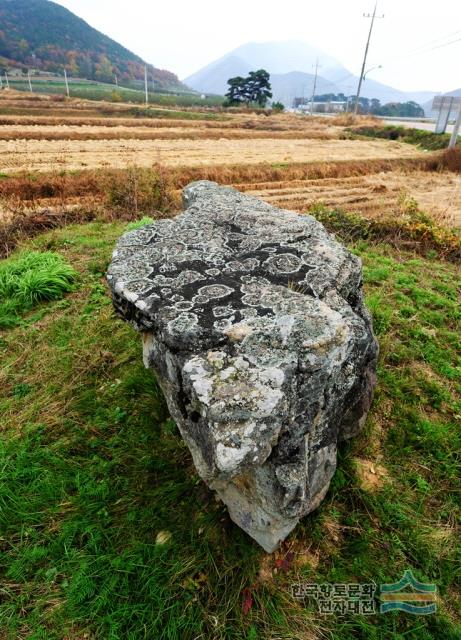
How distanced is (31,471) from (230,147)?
2211cm

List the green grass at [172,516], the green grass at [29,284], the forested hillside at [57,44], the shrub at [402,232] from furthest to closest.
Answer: the forested hillside at [57,44] < the shrub at [402,232] < the green grass at [29,284] < the green grass at [172,516]

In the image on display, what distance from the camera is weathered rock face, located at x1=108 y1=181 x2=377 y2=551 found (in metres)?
2.14

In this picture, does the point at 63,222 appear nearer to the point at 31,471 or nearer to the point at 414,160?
the point at 31,471

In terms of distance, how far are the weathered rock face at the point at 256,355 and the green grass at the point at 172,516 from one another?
29 cm

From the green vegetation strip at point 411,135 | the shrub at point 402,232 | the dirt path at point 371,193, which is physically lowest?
the dirt path at point 371,193

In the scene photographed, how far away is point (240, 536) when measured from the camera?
281 centimetres

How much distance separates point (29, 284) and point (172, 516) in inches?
147

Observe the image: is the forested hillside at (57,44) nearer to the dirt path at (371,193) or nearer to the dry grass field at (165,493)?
the dirt path at (371,193)

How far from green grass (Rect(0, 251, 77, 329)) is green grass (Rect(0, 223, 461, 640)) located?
89 centimetres

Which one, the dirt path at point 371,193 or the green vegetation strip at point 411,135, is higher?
the green vegetation strip at point 411,135

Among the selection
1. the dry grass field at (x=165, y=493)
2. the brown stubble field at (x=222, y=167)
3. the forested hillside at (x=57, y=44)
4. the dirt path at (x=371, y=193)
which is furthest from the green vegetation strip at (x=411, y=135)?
the forested hillside at (x=57, y=44)

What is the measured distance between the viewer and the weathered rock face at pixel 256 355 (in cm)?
214

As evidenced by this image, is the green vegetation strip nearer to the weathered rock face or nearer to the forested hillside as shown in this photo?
the weathered rock face

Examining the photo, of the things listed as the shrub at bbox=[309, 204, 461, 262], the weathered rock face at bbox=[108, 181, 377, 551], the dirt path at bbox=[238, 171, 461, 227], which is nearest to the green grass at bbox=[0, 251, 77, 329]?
the weathered rock face at bbox=[108, 181, 377, 551]
